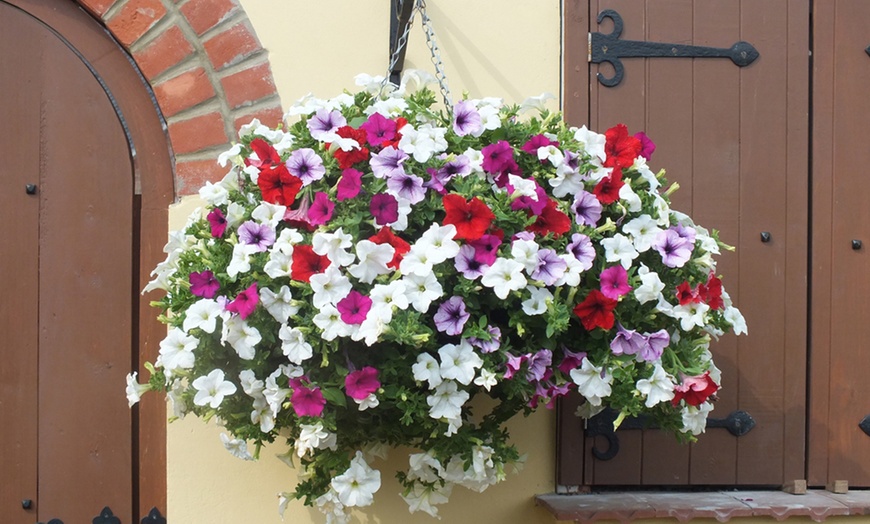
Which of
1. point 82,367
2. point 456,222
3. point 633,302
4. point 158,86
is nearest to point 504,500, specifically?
point 633,302

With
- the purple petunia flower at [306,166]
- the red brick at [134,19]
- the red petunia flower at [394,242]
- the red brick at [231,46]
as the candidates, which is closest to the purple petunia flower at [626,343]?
the red petunia flower at [394,242]

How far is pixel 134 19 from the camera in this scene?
7.59 ft

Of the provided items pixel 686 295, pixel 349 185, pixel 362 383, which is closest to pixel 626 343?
pixel 686 295

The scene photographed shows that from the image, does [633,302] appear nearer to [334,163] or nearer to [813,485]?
[334,163]

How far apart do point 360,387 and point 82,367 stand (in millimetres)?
1013

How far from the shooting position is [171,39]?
2.31m

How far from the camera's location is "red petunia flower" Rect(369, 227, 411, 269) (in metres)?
1.72

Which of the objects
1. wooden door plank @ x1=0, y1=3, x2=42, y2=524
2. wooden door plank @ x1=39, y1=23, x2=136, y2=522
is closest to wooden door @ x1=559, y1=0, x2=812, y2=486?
wooden door plank @ x1=39, y1=23, x2=136, y2=522

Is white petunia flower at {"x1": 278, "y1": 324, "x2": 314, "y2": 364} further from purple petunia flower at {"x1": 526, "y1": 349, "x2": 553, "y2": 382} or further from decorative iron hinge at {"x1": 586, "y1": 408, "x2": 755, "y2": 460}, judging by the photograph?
decorative iron hinge at {"x1": 586, "y1": 408, "x2": 755, "y2": 460}

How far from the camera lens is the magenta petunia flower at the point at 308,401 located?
5.60 feet

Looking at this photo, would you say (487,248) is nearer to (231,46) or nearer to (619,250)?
(619,250)

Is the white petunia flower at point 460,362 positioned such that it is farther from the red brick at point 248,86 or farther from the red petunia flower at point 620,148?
the red brick at point 248,86

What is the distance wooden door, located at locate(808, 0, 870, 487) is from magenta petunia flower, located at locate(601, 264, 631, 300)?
0.93m

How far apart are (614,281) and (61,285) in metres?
1.45
